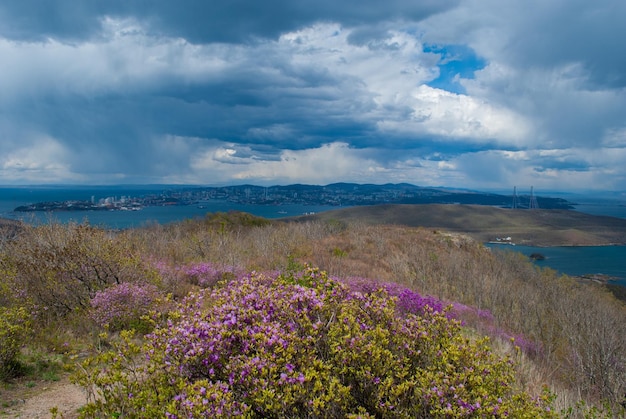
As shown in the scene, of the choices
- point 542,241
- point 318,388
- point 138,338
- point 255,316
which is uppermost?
point 255,316

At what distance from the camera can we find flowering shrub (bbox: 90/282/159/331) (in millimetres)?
10320

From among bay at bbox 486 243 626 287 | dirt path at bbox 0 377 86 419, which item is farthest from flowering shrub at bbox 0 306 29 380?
bay at bbox 486 243 626 287

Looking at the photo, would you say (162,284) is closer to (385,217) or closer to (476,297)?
(476,297)

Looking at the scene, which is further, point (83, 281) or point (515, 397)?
point (83, 281)

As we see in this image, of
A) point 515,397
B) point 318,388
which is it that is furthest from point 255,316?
point 515,397

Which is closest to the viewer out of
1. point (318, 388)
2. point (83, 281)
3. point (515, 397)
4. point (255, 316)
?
point (318, 388)

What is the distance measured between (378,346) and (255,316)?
1402 millimetres

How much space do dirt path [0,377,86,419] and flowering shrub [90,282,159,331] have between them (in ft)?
8.32

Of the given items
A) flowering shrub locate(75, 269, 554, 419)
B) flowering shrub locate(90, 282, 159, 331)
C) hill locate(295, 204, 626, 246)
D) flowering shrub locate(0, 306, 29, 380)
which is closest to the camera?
flowering shrub locate(75, 269, 554, 419)

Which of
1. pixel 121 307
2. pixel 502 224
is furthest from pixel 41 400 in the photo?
pixel 502 224

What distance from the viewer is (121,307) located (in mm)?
10539

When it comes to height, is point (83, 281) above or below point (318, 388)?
below

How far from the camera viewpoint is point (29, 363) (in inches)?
326

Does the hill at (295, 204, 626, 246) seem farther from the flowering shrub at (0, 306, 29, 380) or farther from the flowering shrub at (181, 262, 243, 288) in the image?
the flowering shrub at (0, 306, 29, 380)
